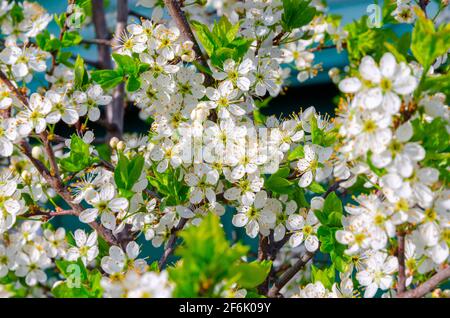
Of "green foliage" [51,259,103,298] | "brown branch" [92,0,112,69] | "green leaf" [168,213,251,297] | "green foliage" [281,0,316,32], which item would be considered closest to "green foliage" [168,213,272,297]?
"green leaf" [168,213,251,297]

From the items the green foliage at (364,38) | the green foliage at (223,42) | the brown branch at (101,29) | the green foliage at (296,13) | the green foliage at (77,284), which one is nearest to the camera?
the green foliage at (77,284)

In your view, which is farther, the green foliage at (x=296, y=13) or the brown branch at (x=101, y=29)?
the brown branch at (x=101, y=29)

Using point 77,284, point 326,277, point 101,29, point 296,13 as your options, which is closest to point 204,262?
point 77,284

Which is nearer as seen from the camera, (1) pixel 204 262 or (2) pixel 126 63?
(1) pixel 204 262

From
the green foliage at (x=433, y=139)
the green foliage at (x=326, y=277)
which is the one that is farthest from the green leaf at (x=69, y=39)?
the green foliage at (x=433, y=139)

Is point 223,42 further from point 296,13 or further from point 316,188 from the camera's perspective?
point 316,188

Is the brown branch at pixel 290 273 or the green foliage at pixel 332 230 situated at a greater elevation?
the green foliage at pixel 332 230

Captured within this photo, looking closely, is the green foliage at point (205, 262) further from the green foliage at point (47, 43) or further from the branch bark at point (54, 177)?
the green foliage at point (47, 43)
